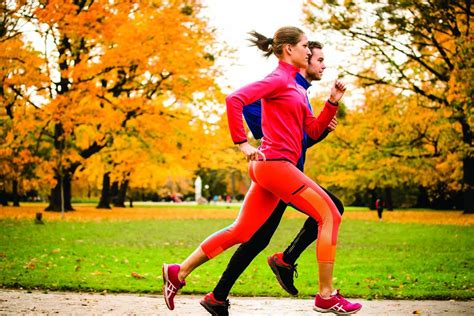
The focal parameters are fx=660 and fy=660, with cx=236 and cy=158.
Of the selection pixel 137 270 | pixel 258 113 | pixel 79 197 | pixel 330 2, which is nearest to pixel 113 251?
pixel 137 270

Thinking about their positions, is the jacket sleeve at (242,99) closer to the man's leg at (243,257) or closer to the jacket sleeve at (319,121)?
the jacket sleeve at (319,121)

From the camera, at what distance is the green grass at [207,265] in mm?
7395

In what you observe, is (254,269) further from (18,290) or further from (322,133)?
(322,133)

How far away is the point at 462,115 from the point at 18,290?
57.8 feet

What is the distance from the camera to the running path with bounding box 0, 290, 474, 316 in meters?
5.46

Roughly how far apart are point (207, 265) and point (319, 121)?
631cm

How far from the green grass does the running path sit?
0.60 m

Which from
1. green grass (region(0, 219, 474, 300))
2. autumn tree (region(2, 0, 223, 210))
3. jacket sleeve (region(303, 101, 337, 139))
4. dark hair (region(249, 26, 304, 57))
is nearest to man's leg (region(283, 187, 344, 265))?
jacket sleeve (region(303, 101, 337, 139))

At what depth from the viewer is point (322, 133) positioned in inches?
192

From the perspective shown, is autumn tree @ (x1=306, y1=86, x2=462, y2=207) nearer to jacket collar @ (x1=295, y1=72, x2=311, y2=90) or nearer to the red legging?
jacket collar @ (x1=295, y1=72, x2=311, y2=90)

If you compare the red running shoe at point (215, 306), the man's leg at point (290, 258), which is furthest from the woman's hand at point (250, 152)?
the red running shoe at point (215, 306)

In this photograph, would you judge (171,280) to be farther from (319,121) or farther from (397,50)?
(397,50)

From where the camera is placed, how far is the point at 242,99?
456 centimetres

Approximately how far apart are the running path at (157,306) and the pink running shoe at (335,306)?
35.5 inches
